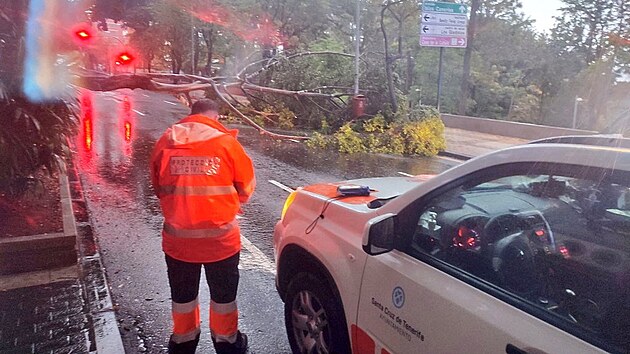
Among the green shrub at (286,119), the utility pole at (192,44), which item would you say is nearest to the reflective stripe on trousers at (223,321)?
the green shrub at (286,119)

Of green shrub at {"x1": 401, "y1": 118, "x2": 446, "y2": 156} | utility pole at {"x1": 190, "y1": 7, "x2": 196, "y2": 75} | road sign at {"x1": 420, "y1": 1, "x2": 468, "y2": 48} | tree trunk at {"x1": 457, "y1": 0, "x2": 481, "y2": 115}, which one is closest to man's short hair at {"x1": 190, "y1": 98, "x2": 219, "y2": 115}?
green shrub at {"x1": 401, "y1": 118, "x2": 446, "y2": 156}

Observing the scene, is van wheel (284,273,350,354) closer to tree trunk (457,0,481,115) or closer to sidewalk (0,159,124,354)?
sidewalk (0,159,124,354)

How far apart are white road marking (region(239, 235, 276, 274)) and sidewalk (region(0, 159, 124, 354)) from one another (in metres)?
1.40

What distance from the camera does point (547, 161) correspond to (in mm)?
1863

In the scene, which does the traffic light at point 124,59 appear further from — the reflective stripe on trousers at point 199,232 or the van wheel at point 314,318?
the van wheel at point 314,318

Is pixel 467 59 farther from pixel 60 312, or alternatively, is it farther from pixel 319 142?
pixel 60 312

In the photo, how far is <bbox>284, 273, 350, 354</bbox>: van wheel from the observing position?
2775 mm

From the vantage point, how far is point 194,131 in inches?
122

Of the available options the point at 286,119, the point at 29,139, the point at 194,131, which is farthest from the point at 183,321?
the point at 286,119

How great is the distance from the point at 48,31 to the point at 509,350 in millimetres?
7349

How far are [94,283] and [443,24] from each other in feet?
52.2

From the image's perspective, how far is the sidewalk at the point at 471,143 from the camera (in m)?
15.2

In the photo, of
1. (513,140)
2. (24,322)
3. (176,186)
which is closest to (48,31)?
(24,322)

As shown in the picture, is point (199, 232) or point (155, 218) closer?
point (199, 232)
